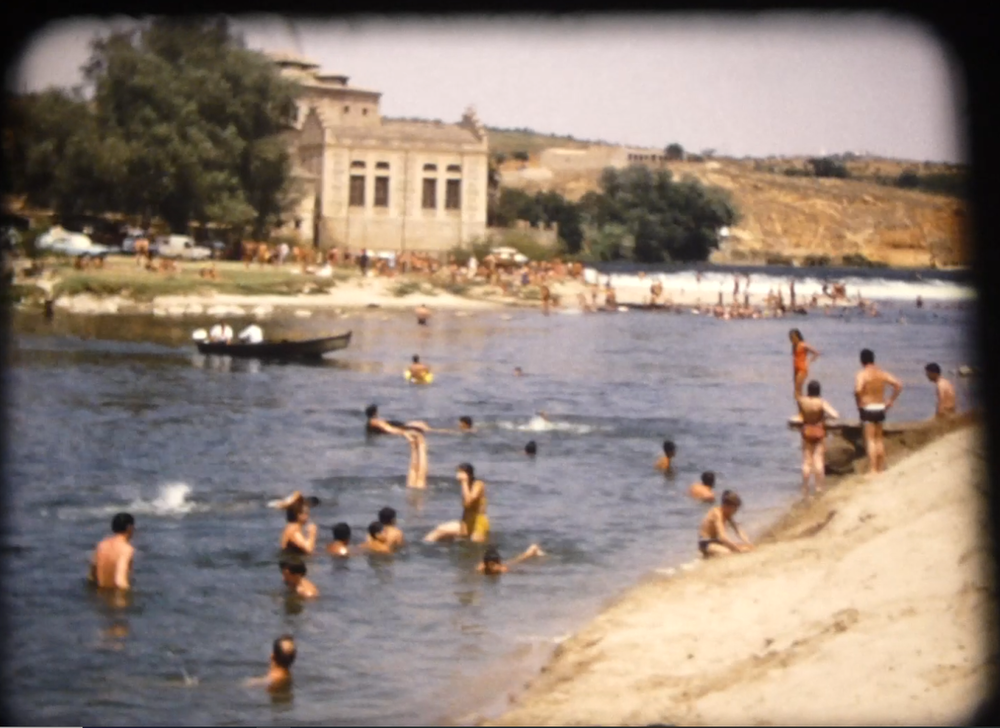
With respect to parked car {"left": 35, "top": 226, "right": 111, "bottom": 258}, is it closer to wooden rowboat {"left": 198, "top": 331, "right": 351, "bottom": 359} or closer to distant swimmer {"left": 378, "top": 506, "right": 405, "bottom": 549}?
wooden rowboat {"left": 198, "top": 331, "right": 351, "bottom": 359}

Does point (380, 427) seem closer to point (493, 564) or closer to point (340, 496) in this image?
point (340, 496)

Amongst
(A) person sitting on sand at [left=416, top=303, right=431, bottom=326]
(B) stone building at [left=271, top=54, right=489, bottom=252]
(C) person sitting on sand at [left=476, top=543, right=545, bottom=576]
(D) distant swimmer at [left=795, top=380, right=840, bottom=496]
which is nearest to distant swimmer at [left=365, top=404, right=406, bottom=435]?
(D) distant swimmer at [left=795, top=380, right=840, bottom=496]

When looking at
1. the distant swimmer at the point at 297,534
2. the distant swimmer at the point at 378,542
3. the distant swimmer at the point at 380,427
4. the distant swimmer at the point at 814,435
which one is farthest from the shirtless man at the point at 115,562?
the distant swimmer at the point at 380,427

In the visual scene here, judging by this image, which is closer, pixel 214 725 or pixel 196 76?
pixel 214 725

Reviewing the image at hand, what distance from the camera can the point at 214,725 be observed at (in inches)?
372

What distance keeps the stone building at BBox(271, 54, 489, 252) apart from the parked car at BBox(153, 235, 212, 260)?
1177 centimetres

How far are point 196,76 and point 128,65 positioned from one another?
7.40 ft

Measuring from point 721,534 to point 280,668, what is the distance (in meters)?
5.00

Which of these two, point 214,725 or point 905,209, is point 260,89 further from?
point 905,209

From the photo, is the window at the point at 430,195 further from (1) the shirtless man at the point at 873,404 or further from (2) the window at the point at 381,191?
(1) the shirtless man at the point at 873,404

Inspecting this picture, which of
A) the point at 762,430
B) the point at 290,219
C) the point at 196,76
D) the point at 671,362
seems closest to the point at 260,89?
the point at 196,76

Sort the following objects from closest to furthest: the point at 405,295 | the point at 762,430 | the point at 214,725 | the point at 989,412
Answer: the point at 214,725 < the point at 989,412 < the point at 762,430 < the point at 405,295

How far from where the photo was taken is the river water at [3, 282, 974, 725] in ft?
34.8

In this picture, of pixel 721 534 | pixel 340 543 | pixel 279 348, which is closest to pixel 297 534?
pixel 340 543
